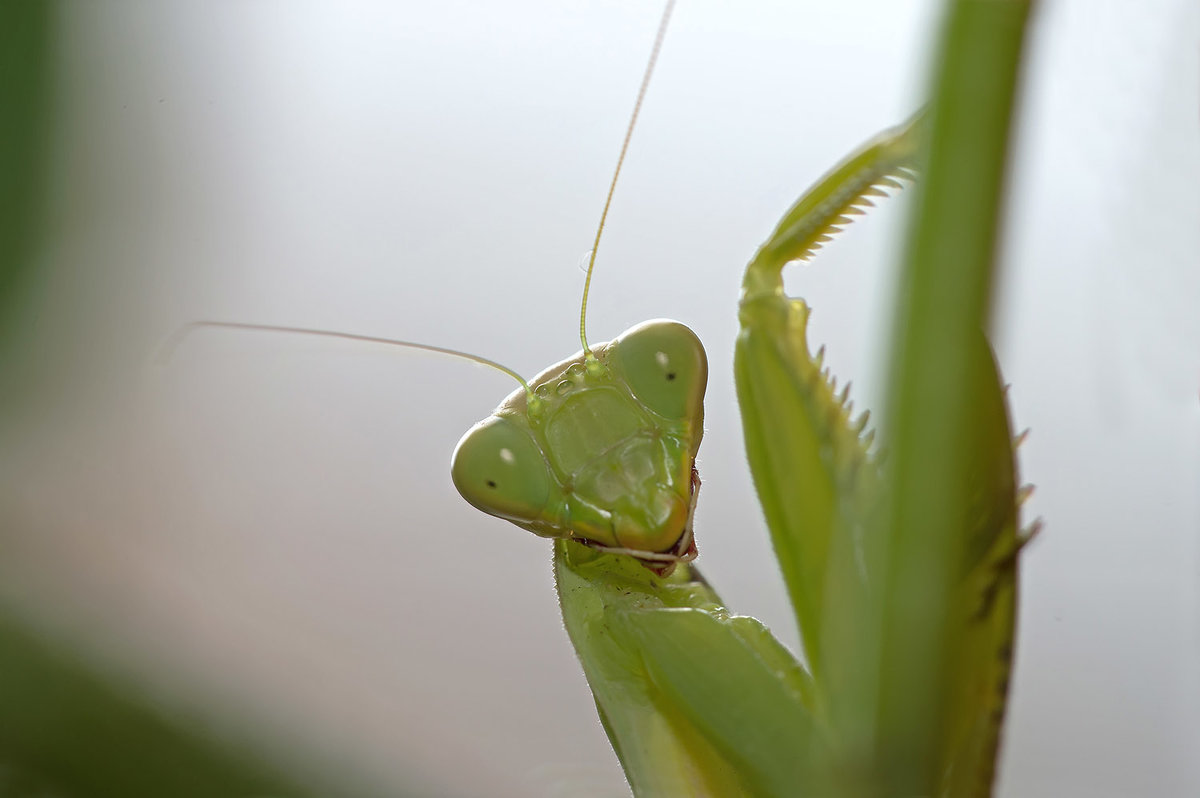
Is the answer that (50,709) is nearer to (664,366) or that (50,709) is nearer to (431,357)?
(431,357)

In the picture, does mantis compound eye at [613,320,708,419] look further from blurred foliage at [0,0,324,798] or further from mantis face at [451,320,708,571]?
blurred foliage at [0,0,324,798]

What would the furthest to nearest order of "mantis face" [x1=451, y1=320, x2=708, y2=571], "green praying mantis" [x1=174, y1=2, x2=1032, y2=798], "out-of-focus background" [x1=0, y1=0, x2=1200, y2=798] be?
"out-of-focus background" [x1=0, y1=0, x2=1200, y2=798], "mantis face" [x1=451, y1=320, x2=708, y2=571], "green praying mantis" [x1=174, y1=2, x2=1032, y2=798]

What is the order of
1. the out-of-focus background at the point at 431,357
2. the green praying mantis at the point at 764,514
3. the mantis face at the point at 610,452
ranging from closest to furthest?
the green praying mantis at the point at 764,514
the mantis face at the point at 610,452
the out-of-focus background at the point at 431,357

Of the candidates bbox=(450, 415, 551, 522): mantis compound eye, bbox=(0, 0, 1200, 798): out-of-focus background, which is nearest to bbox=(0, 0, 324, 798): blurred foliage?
bbox=(0, 0, 1200, 798): out-of-focus background

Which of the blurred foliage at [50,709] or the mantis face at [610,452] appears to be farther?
the blurred foliage at [50,709]

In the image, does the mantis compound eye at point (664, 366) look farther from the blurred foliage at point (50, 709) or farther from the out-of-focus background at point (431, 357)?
the blurred foliage at point (50, 709)

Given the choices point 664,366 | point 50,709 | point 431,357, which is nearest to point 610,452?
point 664,366

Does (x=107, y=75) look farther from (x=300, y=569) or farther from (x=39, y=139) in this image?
(x=300, y=569)

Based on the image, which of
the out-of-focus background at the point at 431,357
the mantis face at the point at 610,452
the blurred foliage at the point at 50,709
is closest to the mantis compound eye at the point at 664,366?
the mantis face at the point at 610,452
